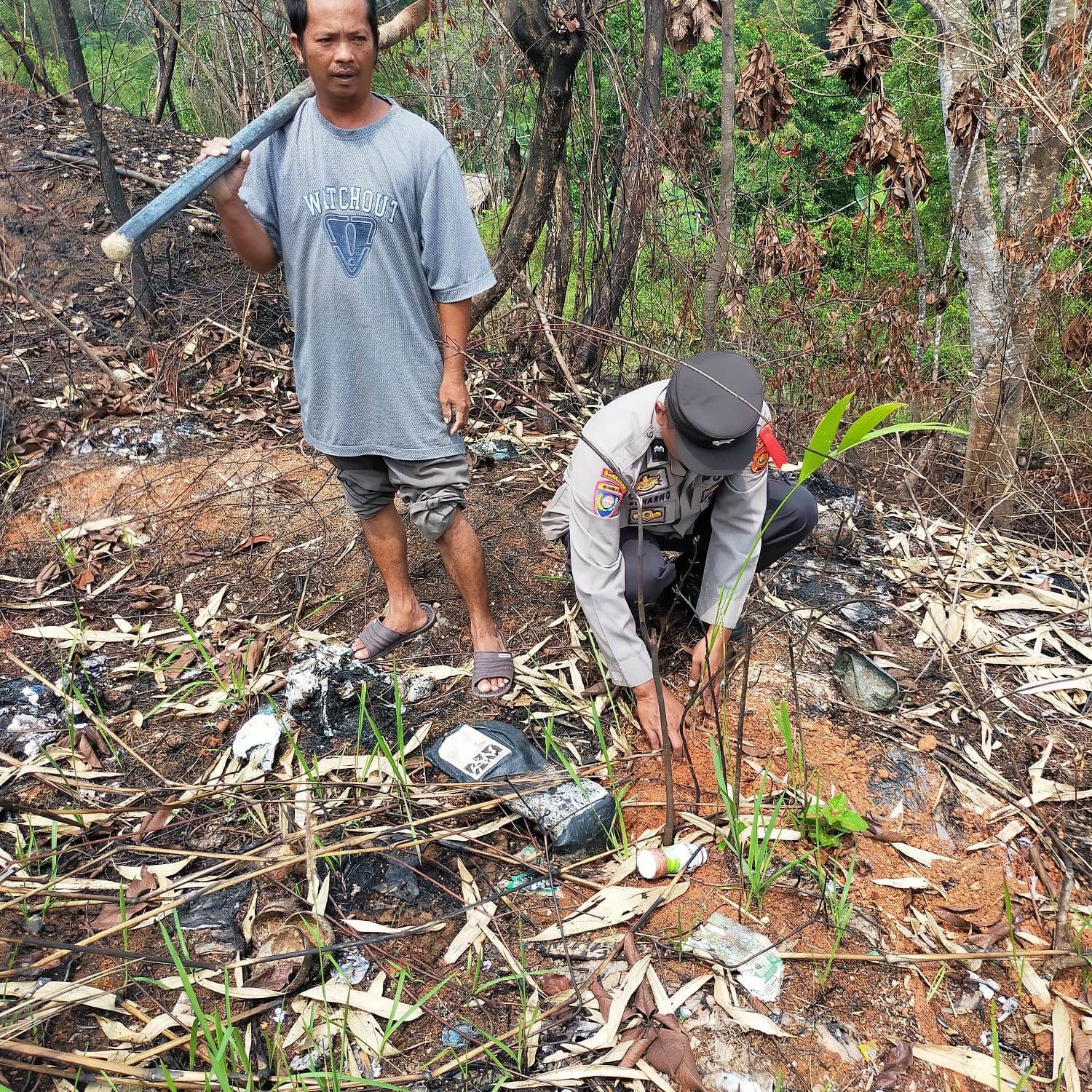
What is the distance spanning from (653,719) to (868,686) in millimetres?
734

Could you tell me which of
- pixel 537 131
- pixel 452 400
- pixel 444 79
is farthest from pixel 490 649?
pixel 444 79

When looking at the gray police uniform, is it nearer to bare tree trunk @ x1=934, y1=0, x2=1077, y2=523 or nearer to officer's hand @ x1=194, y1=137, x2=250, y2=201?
officer's hand @ x1=194, y1=137, x2=250, y2=201

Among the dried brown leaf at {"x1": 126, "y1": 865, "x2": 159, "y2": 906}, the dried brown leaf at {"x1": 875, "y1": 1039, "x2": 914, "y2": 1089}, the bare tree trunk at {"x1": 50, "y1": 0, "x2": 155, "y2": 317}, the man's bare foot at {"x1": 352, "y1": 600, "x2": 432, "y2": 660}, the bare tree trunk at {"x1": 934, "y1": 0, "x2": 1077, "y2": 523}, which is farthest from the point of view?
the bare tree trunk at {"x1": 50, "y1": 0, "x2": 155, "y2": 317}

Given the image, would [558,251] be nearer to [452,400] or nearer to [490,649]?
[452,400]

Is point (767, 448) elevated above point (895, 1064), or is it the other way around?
point (767, 448)

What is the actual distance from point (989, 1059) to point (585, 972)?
828 millimetres

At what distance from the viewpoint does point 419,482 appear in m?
2.43

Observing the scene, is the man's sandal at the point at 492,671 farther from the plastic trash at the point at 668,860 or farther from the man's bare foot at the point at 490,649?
the plastic trash at the point at 668,860

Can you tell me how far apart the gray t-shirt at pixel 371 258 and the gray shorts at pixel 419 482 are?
63 mm

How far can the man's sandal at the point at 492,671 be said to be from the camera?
8.25ft

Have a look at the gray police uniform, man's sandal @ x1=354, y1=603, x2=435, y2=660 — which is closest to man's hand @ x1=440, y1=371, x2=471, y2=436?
the gray police uniform

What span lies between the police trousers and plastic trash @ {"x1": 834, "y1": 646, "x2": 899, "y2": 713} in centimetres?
42

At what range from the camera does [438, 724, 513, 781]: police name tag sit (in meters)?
2.17

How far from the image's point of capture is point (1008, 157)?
13.6ft
